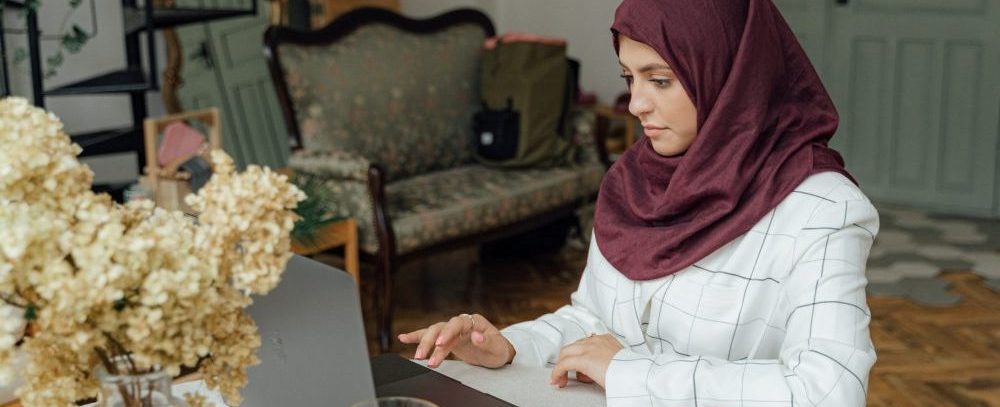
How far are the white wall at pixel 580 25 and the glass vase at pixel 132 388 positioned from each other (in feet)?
18.0

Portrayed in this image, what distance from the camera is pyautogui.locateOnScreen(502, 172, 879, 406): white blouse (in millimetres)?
1344

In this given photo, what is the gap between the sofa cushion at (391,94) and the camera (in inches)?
165

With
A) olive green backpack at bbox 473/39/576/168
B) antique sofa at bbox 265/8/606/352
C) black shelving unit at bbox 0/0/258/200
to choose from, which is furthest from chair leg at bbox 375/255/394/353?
black shelving unit at bbox 0/0/258/200

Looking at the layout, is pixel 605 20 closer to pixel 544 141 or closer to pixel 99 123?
pixel 544 141

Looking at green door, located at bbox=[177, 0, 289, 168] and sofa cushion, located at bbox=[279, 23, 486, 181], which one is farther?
green door, located at bbox=[177, 0, 289, 168]

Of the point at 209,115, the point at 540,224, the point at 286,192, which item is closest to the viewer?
the point at 286,192

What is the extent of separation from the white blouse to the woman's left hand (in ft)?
0.06

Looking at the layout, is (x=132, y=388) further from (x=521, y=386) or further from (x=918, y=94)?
(x=918, y=94)

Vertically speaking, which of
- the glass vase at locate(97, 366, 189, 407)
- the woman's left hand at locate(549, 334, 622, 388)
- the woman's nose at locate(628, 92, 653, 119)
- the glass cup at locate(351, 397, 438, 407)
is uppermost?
the woman's nose at locate(628, 92, 653, 119)

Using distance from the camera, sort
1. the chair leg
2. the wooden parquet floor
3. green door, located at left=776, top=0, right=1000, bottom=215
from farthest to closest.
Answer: green door, located at left=776, top=0, right=1000, bottom=215, the chair leg, the wooden parquet floor

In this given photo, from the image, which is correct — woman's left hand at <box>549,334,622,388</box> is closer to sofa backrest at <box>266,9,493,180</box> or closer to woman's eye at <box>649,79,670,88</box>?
woman's eye at <box>649,79,670,88</box>

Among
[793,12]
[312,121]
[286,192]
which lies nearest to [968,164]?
[793,12]

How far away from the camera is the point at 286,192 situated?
Answer: 2.96ft

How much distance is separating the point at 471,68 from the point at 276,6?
99 cm
